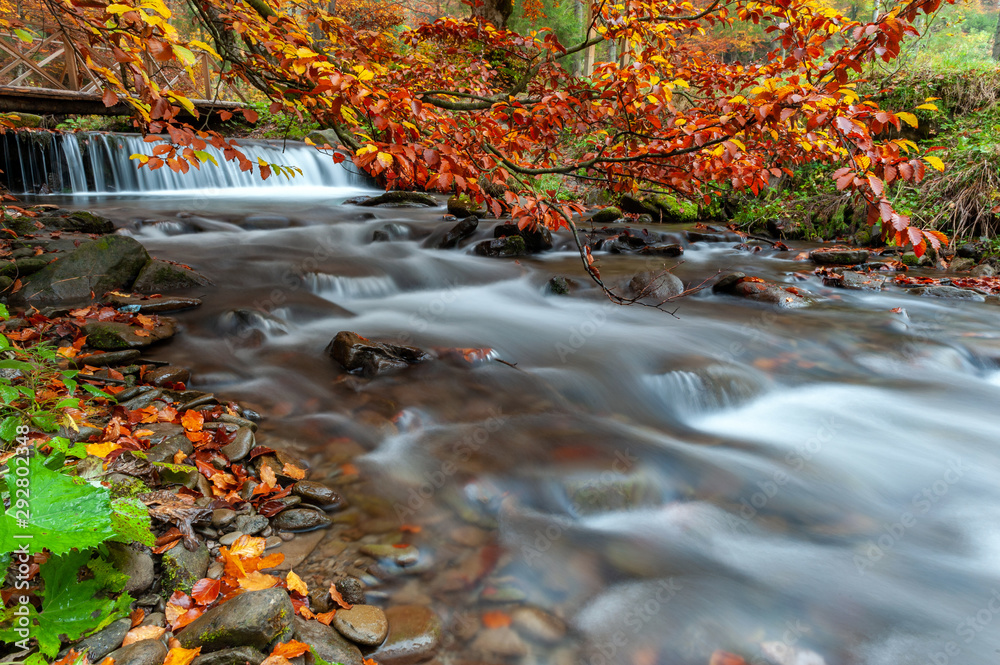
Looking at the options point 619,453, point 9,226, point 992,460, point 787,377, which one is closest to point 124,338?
point 619,453

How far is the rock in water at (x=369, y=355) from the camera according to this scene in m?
4.10

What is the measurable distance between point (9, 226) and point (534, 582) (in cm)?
784

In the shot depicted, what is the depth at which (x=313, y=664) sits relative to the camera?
1705 mm

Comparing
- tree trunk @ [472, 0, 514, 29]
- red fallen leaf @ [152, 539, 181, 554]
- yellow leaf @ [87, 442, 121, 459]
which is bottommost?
red fallen leaf @ [152, 539, 181, 554]

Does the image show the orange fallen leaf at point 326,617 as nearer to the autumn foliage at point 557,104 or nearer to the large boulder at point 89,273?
the autumn foliage at point 557,104

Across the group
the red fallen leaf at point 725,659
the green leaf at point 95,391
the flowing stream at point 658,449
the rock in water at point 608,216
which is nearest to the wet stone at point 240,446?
the flowing stream at point 658,449

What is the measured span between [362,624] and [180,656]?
0.60 m

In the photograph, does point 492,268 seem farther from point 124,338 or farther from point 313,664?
point 313,664

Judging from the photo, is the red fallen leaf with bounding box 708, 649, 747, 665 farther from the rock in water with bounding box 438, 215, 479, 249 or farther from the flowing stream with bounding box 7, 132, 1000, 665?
the rock in water with bounding box 438, 215, 479, 249

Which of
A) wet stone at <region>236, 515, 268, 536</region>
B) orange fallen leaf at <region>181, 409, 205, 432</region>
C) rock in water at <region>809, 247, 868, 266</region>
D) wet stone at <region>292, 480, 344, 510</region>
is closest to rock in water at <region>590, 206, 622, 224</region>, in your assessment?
rock in water at <region>809, 247, 868, 266</region>

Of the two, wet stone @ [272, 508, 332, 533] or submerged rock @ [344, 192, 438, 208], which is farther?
submerged rock @ [344, 192, 438, 208]

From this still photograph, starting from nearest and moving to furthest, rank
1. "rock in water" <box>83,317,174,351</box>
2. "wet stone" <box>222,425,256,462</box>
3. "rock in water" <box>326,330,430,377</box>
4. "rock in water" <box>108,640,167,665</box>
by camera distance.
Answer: "rock in water" <box>108,640,167,665</box>
"wet stone" <box>222,425,256,462</box>
"rock in water" <box>83,317,174,351</box>
"rock in water" <box>326,330,430,377</box>

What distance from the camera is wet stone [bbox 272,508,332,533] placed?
2.45 metres

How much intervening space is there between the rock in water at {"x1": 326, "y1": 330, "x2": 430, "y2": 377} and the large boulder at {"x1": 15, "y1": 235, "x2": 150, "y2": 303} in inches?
97.2
